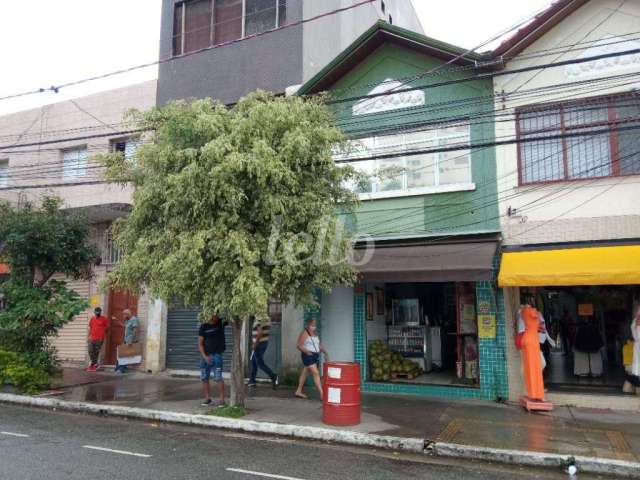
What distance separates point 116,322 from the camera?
51.2 feet

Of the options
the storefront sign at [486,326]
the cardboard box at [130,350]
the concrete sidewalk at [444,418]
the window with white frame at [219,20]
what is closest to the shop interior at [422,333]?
the storefront sign at [486,326]

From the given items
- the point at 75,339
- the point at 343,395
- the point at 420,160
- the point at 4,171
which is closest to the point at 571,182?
the point at 420,160

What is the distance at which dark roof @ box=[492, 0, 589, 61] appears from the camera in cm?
1025

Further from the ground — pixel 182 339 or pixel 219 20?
pixel 219 20

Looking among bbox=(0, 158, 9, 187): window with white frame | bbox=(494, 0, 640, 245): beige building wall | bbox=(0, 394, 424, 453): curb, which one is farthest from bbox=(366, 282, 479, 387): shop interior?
bbox=(0, 158, 9, 187): window with white frame

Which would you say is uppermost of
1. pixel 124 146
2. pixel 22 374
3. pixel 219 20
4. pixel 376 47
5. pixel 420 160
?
pixel 219 20

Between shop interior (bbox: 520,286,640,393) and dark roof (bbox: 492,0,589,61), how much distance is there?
4758 millimetres

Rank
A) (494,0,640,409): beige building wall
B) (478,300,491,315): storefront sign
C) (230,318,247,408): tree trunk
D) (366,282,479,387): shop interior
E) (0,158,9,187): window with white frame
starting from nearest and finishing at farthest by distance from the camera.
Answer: (230,318,247,408): tree trunk
(494,0,640,409): beige building wall
(478,300,491,315): storefront sign
(366,282,479,387): shop interior
(0,158,9,187): window with white frame

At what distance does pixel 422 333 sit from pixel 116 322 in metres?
8.82

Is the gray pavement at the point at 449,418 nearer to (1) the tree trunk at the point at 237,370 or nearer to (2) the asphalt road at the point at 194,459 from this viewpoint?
(1) the tree trunk at the point at 237,370

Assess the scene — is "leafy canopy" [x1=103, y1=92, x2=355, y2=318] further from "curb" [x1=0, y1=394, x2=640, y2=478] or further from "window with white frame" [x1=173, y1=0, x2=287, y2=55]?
"window with white frame" [x1=173, y1=0, x2=287, y2=55]

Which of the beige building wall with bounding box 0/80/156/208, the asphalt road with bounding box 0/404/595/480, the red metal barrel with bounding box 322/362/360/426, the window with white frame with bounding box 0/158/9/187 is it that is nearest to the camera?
the asphalt road with bounding box 0/404/595/480

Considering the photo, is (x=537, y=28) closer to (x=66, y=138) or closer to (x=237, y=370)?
(x=237, y=370)

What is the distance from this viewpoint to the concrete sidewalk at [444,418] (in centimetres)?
742
